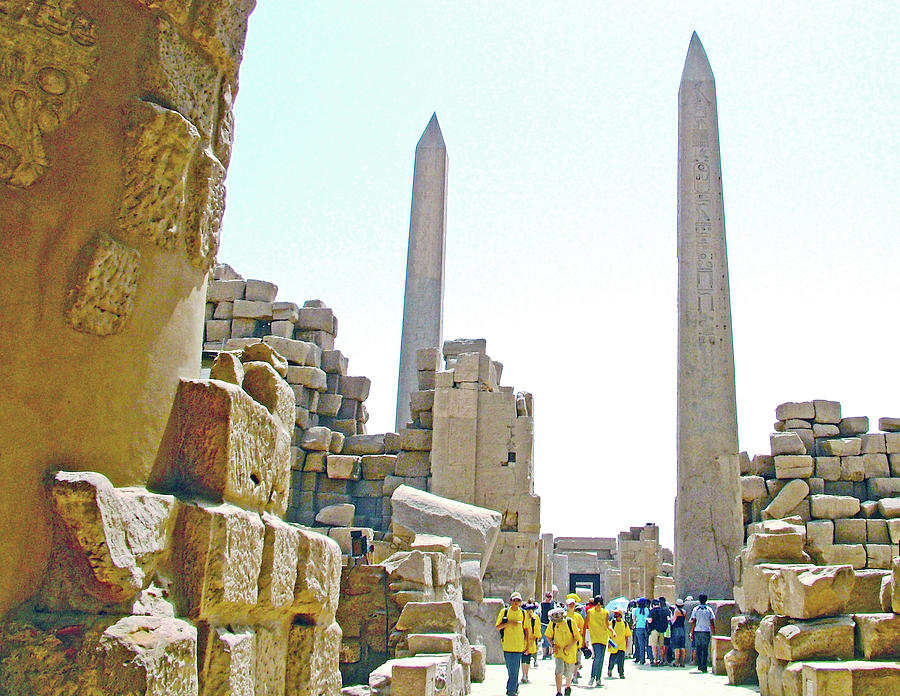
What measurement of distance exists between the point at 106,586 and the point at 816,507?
49.5 feet

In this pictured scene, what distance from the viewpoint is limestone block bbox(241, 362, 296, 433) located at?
10.9 ft

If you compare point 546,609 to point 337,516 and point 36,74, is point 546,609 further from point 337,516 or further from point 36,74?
point 36,74

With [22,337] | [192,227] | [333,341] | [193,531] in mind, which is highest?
[333,341]

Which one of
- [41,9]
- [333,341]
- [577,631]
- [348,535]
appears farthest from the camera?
[333,341]

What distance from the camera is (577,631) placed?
9.52 metres

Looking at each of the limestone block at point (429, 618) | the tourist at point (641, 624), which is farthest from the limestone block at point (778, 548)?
the limestone block at point (429, 618)

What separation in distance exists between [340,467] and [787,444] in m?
7.58

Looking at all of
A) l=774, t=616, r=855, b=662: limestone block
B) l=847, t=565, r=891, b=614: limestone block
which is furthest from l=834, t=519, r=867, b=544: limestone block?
l=774, t=616, r=855, b=662: limestone block

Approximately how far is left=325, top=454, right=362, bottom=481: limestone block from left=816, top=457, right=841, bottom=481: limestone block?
783 centimetres

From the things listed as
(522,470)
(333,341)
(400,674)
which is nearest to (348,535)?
(522,470)

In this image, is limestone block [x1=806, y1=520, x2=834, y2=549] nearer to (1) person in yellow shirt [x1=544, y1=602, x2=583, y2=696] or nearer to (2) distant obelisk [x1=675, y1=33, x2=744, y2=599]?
(2) distant obelisk [x1=675, y1=33, x2=744, y2=599]

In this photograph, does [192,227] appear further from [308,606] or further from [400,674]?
[400,674]

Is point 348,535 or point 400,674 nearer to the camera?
point 400,674

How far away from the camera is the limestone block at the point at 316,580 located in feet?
10.7
